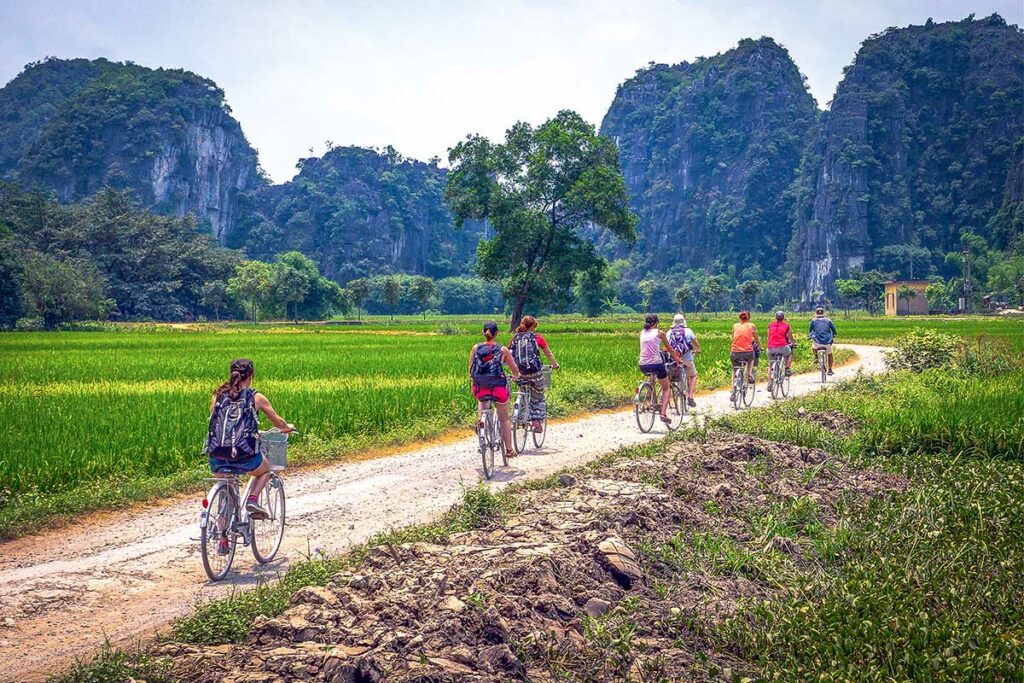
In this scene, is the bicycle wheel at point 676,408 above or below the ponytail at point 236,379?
below

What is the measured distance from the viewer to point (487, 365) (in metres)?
10.1

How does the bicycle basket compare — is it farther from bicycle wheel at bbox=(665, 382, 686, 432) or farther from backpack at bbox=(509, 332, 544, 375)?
bicycle wheel at bbox=(665, 382, 686, 432)

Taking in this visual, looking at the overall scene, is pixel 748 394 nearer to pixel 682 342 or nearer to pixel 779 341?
pixel 779 341

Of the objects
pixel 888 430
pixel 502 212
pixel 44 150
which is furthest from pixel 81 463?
pixel 44 150

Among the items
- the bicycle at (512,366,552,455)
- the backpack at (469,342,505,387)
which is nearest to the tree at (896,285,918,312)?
the bicycle at (512,366,552,455)

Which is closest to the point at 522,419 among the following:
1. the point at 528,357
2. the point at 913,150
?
the point at 528,357

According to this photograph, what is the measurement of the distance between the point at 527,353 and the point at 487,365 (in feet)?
4.71

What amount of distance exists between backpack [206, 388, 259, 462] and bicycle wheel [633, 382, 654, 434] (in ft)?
26.5

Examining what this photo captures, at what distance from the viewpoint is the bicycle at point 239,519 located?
618 cm

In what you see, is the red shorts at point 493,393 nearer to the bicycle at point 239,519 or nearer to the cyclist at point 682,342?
the bicycle at point 239,519

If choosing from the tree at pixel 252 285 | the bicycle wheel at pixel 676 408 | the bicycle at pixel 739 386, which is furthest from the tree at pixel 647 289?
the bicycle wheel at pixel 676 408

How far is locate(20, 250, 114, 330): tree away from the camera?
63206 millimetres

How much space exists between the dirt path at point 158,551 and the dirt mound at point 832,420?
122 inches

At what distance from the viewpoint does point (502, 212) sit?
50625 millimetres
